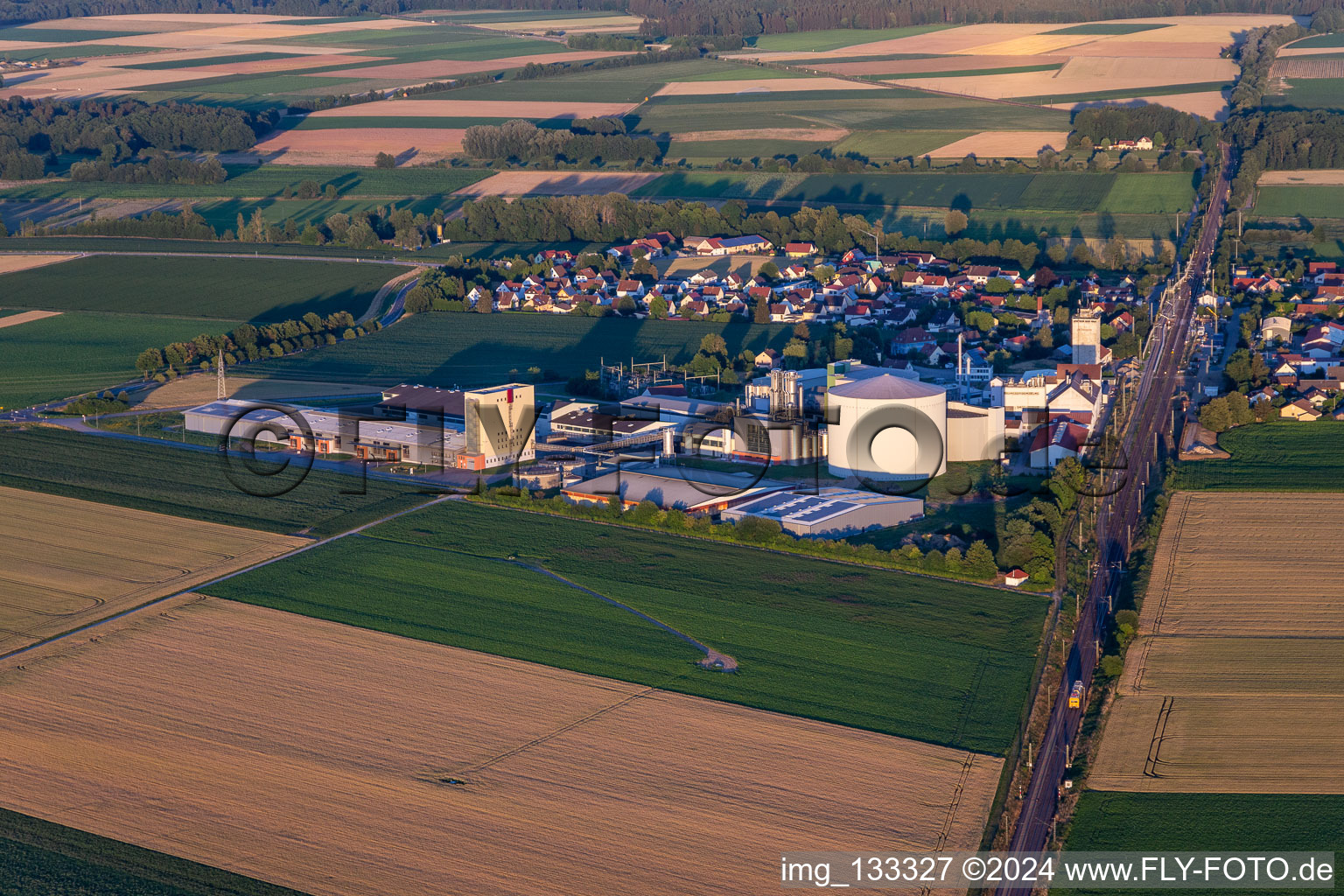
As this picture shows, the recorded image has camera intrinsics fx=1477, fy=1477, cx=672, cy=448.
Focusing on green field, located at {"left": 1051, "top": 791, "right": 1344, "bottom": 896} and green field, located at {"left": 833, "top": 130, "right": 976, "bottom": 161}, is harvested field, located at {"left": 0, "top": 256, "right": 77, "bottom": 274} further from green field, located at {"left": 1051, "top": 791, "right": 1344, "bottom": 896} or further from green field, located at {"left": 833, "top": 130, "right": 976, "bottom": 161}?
green field, located at {"left": 1051, "top": 791, "right": 1344, "bottom": 896}

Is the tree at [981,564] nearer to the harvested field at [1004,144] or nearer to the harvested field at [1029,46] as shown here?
the harvested field at [1004,144]

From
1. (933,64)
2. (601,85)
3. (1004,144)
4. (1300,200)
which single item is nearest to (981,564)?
(1300,200)

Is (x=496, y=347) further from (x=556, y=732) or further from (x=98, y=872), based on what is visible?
(x=98, y=872)

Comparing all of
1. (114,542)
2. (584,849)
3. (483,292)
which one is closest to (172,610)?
(114,542)

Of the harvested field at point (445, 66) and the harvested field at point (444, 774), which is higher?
the harvested field at point (445, 66)

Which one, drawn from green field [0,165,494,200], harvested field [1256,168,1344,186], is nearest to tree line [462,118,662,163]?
green field [0,165,494,200]

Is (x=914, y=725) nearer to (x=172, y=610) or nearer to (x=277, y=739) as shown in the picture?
(x=277, y=739)

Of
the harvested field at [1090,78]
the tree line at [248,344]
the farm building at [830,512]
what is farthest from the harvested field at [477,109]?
the farm building at [830,512]
